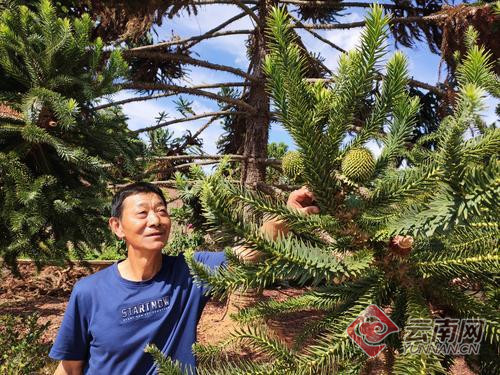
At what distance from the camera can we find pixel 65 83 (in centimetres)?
279

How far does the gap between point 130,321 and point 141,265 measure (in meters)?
0.24

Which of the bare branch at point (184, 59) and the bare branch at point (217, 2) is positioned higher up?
the bare branch at point (217, 2)

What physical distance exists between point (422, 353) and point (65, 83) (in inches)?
105

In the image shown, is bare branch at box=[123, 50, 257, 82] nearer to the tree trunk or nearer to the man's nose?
the tree trunk

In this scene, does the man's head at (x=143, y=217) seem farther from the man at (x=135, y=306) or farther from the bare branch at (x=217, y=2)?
the bare branch at (x=217, y=2)

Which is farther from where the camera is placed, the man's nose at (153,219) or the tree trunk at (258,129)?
the tree trunk at (258,129)

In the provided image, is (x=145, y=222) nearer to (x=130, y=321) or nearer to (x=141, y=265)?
(x=141, y=265)

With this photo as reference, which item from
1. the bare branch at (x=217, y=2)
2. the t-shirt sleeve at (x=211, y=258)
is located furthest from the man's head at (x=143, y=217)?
the bare branch at (x=217, y=2)

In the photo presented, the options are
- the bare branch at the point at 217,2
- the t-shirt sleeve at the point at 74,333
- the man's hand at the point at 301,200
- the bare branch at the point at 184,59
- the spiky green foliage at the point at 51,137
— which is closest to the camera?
the man's hand at the point at 301,200

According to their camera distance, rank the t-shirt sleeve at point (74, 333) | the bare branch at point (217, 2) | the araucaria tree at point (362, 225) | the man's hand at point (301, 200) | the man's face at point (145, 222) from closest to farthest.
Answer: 1. the araucaria tree at point (362, 225)
2. the man's hand at point (301, 200)
3. the man's face at point (145, 222)
4. the t-shirt sleeve at point (74, 333)
5. the bare branch at point (217, 2)

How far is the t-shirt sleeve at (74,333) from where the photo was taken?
1.90 meters

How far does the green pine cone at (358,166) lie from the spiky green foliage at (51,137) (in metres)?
2.15

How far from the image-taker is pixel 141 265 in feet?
6.32

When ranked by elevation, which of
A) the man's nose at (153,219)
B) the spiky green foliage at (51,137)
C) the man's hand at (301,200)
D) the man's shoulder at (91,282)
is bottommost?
the man's shoulder at (91,282)
